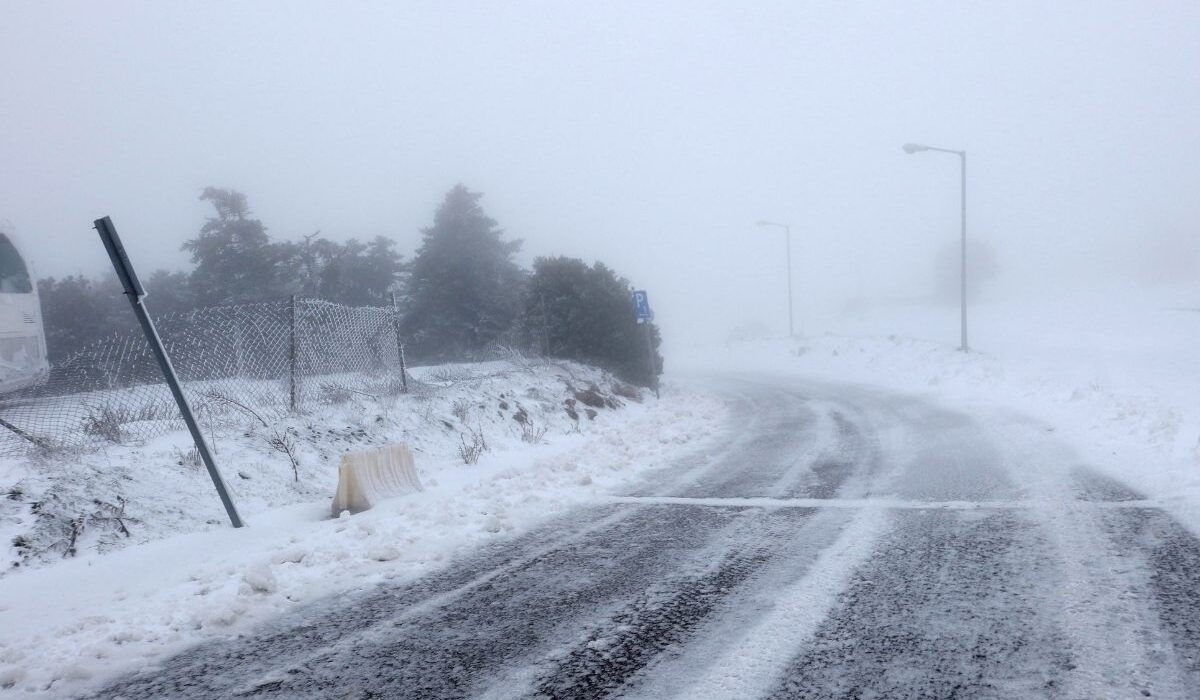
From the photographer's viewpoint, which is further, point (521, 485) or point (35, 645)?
point (521, 485)

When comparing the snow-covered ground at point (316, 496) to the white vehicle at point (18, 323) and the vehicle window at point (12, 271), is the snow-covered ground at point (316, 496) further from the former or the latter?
the vehicle window at point (12, 271)

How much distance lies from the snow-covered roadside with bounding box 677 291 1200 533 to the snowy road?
1.48 metres

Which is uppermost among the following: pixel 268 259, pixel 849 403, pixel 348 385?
pixel 268 259

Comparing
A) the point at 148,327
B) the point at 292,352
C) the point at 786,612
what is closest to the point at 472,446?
the point at 292,352

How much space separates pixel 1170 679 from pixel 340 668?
3.94 m

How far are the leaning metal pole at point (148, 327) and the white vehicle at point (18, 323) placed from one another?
9279mm

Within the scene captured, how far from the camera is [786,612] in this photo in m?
4.32

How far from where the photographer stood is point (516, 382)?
16.3 m

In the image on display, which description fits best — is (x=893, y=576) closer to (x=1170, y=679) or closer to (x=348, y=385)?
(x=1170, y=679)

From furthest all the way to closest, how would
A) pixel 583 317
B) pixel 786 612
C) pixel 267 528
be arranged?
1. pixel 583 317
2. pixel 267 528
3. pixel 786 612

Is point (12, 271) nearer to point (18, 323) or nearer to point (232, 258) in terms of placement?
point (18, 323)

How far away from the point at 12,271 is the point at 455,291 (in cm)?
2105

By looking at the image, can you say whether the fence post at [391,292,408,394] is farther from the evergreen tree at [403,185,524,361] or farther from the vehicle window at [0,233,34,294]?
the evergreen tree at [403,185,524,361]

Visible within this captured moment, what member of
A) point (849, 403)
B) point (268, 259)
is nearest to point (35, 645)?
point (849, 403)
